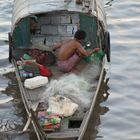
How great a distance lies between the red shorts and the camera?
445 inches

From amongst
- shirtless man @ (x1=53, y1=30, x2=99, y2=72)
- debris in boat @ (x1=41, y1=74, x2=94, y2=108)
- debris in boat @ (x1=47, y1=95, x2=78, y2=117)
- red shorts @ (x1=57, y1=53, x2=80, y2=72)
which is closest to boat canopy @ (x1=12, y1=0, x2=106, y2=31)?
shirtless man @ (x1=53, y1=30, x2=99, y2=72)

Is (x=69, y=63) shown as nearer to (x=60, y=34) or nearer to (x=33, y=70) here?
(x=33, y=70)

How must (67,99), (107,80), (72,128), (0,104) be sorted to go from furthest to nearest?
(107,80), (0,104), (67,99), (72,128)

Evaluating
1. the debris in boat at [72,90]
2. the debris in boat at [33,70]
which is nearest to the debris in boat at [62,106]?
the debris in boat at [72,90]

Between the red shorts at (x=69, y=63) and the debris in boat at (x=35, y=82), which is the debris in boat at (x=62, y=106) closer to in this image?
the debris in boat at (x=35, y=82)

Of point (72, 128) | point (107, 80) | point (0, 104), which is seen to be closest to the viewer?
point (72, 128)

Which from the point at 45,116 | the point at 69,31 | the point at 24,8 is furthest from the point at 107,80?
the point at 45,116

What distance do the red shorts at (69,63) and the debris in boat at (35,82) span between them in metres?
0.76

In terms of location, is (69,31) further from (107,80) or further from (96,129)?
(96,129)

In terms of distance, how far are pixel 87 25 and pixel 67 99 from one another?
140 inches

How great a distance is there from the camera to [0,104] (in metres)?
11.4

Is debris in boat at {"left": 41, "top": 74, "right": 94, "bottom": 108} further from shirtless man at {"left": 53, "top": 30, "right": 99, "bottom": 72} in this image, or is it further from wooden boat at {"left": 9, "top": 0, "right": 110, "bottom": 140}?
shirtless man at {"left": 53, "top": 30, "right": 99, "bottom": 72}

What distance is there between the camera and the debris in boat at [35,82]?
10.5 meters

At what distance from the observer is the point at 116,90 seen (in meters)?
12.1
